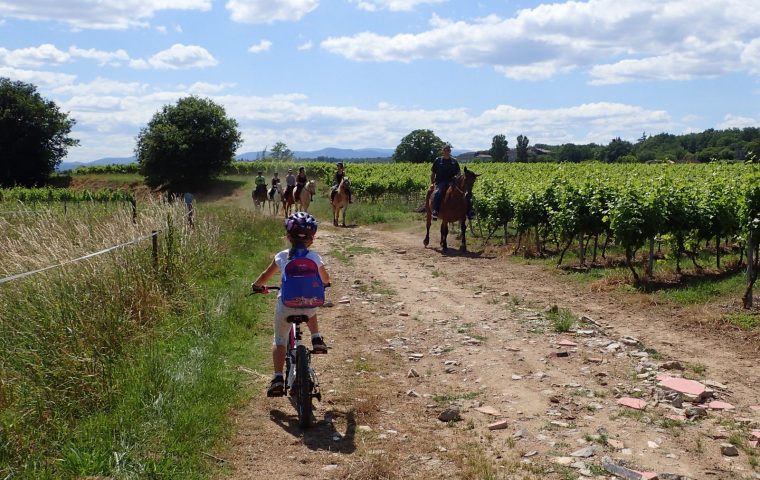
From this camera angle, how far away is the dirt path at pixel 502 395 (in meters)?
5.13

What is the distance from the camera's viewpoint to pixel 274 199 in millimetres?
30734

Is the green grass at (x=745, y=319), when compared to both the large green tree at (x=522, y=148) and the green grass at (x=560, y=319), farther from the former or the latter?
the large green tree at (x=522, y=148)

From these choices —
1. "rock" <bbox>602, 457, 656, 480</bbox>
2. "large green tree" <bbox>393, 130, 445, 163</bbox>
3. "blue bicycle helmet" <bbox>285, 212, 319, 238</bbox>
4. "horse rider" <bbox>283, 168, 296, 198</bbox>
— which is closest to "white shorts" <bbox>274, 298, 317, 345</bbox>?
"blue bicycle helmet" <bbox>285, 212, 319, 238</bbox>

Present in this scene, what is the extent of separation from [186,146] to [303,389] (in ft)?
189

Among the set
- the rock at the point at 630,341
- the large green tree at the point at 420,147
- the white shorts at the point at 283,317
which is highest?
the large green tree at the point at 420,147

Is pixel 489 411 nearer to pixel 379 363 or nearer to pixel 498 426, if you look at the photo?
pixel 498 426

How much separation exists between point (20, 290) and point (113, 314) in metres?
1.04

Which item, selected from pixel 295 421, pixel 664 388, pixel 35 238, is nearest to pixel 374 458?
pixel 295 421

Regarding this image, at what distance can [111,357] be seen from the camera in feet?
21.9

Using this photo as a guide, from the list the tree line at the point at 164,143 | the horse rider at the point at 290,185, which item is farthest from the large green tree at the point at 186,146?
the horse rider at the point at 290,185

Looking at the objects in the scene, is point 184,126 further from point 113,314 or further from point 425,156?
point 113,314

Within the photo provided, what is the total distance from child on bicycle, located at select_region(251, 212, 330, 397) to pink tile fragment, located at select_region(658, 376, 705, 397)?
3424 mm

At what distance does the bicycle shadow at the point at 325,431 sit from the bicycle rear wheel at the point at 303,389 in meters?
0.11

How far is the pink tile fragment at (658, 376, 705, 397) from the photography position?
6427mm
